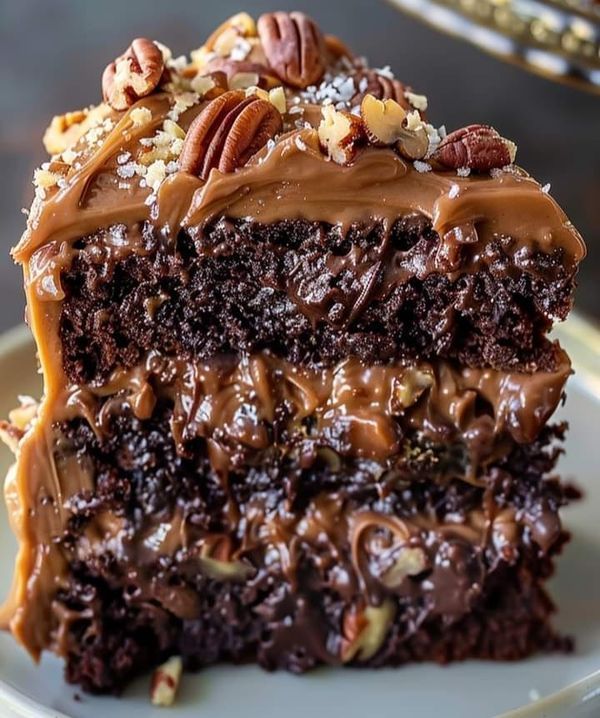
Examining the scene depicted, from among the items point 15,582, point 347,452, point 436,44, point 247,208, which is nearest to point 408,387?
point 347,452

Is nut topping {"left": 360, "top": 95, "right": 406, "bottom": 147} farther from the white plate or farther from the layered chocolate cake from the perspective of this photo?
the white plate

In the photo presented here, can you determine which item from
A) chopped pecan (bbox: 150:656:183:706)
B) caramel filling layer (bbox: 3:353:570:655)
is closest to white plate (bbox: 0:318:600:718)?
chopped pecan (bbox: 150:656:183:706)

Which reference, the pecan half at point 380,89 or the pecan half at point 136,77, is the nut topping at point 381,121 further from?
the pecan half at point 136,77

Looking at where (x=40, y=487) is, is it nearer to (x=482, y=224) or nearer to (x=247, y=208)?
(x=247, y=208)

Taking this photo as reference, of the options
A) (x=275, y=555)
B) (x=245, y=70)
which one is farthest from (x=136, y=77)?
(x=275, y=555)

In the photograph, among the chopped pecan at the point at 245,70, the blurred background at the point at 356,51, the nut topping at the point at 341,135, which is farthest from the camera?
the blurred background at the point at 356,51

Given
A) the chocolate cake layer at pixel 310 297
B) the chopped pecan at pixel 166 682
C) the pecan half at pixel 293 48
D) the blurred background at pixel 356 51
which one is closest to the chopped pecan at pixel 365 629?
the chopped pecan at pixel 166 682
